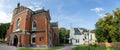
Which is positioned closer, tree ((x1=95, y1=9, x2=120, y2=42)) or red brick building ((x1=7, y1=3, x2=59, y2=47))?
red brick building ((x1=7, y1=3, x2=59, y2=47))

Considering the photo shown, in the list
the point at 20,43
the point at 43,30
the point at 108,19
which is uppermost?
the point at 108,19

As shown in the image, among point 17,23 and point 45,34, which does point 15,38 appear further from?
point 45,34

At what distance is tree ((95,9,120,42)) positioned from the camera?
1729 inches

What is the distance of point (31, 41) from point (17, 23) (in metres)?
7.25

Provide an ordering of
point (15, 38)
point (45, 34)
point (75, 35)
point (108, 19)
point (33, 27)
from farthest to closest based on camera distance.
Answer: point (75, 35)
point (108, 19)
point (15, 38)
point (33, 27)
point (45, 34)

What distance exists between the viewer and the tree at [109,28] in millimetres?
43912

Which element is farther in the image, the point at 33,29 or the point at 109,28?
the point at 109,28

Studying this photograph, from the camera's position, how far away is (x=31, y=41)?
40.0 metres

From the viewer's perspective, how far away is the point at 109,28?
146 ft

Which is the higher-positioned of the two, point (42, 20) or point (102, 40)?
point (42, 20)

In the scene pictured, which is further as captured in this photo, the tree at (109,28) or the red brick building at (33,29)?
the tree at (109,28)

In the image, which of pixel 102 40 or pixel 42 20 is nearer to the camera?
pixel 42 20

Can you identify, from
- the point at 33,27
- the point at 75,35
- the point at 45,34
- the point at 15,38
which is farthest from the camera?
the point at 75,35

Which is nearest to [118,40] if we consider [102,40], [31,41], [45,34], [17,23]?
[102,40]
